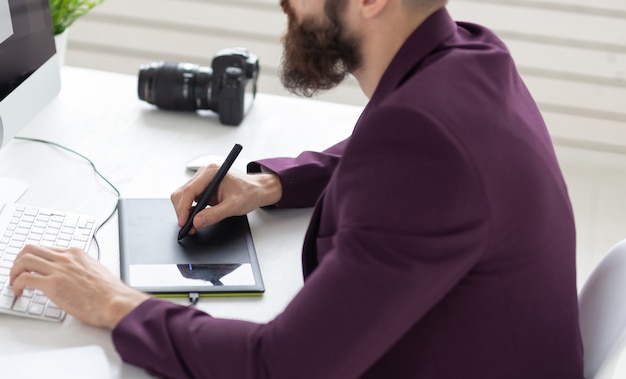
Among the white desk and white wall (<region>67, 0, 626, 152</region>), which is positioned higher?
the white desk

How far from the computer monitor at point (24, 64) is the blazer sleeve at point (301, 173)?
40cm

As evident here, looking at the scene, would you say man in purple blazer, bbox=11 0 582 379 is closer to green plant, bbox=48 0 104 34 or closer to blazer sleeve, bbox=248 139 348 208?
blazer sleeve, bbox=248 139 348 208

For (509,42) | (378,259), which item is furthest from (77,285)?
(509,42)

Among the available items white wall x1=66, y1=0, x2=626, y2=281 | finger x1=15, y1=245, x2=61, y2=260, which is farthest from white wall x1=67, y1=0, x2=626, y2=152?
finger x1=15, y1=245, x2=61, y2=260

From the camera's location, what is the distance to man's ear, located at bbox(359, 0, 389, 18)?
1.13 m

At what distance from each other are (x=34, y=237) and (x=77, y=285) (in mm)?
191

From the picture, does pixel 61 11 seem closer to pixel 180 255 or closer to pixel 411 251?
pixel 180 255

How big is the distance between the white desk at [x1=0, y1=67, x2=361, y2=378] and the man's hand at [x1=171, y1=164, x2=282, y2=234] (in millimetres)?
40

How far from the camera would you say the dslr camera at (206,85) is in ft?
5.87

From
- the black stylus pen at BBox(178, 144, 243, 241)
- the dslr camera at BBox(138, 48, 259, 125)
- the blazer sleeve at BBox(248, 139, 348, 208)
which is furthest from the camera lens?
the dslr camera at BBox(138, 48, 259, 125)

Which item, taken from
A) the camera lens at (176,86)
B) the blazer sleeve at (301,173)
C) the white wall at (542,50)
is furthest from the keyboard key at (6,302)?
the white wall at (542,50)

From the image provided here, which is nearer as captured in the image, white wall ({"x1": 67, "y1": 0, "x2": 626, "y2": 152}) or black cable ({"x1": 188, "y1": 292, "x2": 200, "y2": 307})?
black cable ({"x1": 188, "y1": 292, "x2": 200, "y2": 307})

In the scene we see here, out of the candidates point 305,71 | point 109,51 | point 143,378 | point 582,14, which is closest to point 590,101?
point 582,14

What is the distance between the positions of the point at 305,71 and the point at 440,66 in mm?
269
